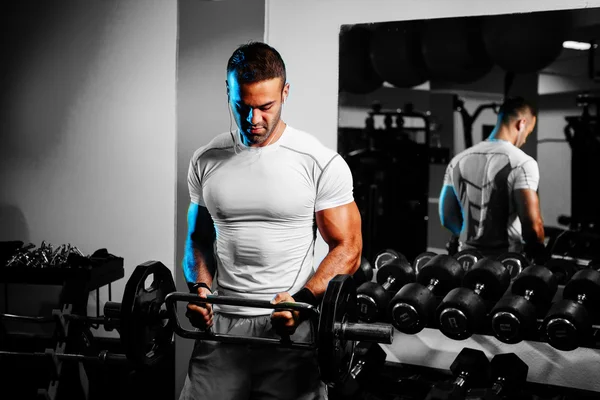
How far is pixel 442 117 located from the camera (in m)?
3.05

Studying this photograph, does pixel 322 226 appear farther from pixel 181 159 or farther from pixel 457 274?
pixel 181 159

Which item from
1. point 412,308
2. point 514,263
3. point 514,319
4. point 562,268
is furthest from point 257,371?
point 562,268

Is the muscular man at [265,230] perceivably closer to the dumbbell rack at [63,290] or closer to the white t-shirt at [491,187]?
the dumbbell rack at [63,290]

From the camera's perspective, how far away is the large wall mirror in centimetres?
277

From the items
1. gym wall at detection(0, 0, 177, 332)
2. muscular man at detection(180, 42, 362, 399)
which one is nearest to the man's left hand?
muscular man at detection(180, 42, 362, 399)

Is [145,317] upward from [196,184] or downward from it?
downward

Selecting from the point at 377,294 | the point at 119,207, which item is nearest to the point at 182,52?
the point at 119,207

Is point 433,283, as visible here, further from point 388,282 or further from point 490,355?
point 490,355

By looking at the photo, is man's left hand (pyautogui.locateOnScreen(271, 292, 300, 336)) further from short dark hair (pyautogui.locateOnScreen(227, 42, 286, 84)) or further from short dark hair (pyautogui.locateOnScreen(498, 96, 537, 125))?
short dark hair (pyautogui.locateOnScreen(498, 96, 537, 125))

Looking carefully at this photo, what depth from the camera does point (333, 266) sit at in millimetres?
Answer: 1794

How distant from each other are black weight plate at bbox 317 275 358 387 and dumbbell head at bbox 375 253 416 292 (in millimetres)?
1355

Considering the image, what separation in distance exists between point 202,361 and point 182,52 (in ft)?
6.25

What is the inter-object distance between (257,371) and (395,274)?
4.32 ft

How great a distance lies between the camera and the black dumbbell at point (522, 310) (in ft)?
7.86
